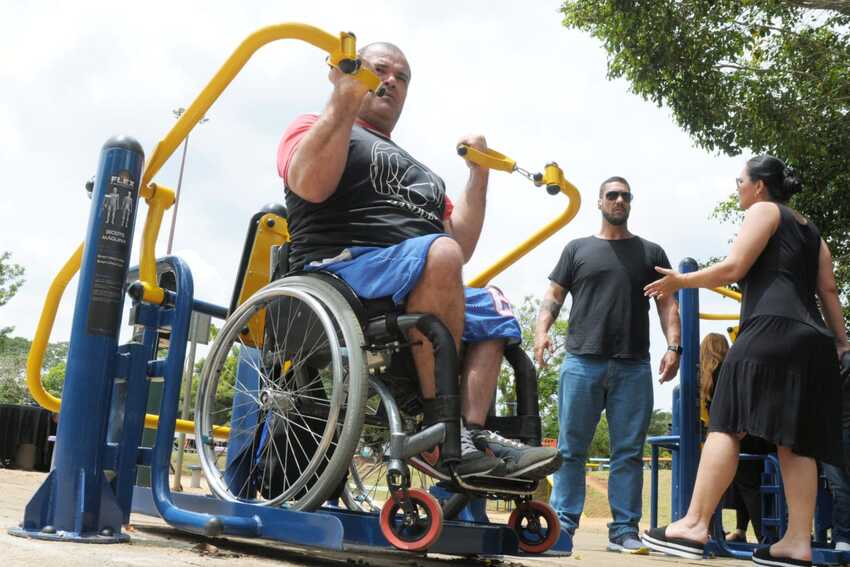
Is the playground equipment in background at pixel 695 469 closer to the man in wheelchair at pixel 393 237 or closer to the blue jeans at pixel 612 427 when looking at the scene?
the blue jeans at pixel 612 427

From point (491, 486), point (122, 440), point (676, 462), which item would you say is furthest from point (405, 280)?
point (676, 462)

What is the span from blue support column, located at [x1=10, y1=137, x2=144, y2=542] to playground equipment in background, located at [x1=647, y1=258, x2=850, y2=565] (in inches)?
107

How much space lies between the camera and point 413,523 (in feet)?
7.30

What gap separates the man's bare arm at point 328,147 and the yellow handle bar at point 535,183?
587 millimetres

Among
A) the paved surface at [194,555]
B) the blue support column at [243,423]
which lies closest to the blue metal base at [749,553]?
the paved surface at [194,555]

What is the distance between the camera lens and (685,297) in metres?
4.59

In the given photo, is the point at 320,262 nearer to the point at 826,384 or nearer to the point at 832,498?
the point at 826,384

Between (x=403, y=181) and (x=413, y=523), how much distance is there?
109 cm

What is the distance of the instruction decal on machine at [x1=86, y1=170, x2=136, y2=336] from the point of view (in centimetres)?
268

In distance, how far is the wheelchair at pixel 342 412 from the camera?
A: 2.28 metres

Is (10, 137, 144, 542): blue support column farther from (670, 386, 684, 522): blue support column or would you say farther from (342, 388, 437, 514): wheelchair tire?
(670, 386, 684, 522): blue support column

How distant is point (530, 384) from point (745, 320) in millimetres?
971

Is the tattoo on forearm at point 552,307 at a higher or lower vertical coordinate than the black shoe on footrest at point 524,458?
higher

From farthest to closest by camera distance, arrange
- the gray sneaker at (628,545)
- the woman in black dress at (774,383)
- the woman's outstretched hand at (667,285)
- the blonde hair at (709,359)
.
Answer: the blonde hair at (709,359)
the gray sneaker at (628,545)
the woman's outstretched hand at (667,285)
the woman in black dress at (774,383)
